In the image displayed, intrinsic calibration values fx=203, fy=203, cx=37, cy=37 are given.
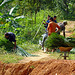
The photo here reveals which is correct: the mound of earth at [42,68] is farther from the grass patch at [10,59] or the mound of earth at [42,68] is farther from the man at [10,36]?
the man at [10,36]

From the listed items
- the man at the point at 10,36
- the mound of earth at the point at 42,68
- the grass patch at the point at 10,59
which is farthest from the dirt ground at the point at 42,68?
the man at the point at 10,36

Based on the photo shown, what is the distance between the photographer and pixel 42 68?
5770 mm

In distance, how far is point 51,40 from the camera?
7332mm

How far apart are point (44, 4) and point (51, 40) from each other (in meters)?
15.7

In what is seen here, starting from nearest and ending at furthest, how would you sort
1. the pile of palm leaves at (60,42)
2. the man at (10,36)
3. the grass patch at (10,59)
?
1. the pile of palm leaves at (60,42)
2. the grass patch at (10,59)
3. the man at (10,36)

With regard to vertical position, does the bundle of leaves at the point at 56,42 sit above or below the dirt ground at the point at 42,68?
above

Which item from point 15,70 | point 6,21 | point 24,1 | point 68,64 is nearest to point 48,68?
point 68,64

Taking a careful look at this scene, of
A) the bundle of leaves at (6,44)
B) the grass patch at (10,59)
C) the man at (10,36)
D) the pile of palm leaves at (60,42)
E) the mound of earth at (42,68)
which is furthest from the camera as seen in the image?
the bundle of leaves at (6,44)

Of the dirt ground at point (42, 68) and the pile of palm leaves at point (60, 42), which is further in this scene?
the pile of palm leaves at point (60, 42)

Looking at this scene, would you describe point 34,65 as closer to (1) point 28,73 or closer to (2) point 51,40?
(1) point 28,73

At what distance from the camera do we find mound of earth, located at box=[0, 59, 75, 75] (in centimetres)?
528

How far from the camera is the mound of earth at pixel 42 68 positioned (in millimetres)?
5277

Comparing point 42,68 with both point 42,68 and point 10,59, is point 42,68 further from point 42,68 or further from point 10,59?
point 10,59

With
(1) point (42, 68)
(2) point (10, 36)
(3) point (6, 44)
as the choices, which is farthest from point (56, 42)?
(3) point (6, 44)
